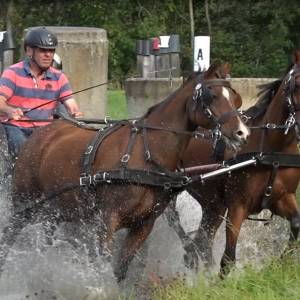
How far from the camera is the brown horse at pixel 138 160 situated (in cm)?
635

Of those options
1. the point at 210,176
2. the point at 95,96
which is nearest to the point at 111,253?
the point at 210,176

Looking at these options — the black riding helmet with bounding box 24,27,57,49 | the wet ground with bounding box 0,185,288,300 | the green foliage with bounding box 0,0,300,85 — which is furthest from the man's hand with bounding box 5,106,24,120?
the green foliage with bounding box 0,0,300,85

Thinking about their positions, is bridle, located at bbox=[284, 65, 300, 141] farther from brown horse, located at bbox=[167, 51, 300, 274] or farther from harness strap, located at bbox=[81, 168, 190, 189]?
harness strap, located at bbox=[81, 168, 190, 189]

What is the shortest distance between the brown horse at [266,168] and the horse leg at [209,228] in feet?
0.51

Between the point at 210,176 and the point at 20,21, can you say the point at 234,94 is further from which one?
the point at 20,21

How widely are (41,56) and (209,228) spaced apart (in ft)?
6.71

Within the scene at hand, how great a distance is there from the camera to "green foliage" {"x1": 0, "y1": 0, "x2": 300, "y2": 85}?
30.5m

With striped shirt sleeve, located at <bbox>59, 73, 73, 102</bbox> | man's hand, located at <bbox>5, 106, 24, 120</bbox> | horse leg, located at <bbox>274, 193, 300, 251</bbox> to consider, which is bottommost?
horse leg, located at <bbox>274, 193, 300, 251</bbox>

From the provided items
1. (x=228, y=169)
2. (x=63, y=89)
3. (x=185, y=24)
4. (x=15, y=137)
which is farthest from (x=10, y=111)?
(x=185, y=24)

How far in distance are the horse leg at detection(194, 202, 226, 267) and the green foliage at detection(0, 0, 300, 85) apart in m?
22.4

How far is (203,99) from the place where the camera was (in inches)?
248

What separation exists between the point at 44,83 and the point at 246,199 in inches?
78.4

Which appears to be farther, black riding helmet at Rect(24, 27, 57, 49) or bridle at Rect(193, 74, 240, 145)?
black riding helmet at Rect(24, 27, 57, 49)

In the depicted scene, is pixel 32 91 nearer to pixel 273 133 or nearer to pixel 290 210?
pixel 273 133
